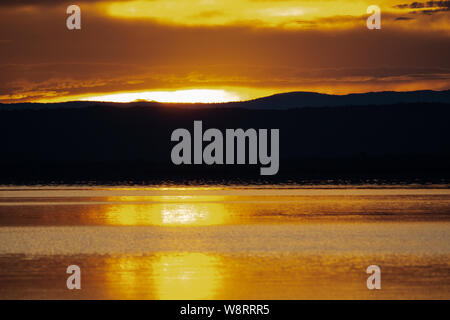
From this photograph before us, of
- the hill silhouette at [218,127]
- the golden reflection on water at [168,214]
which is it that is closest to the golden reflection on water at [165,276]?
the golden reflection on water at [168,214]

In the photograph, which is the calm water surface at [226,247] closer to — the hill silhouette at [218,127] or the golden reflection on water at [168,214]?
the golden reflection on water at [168,214]

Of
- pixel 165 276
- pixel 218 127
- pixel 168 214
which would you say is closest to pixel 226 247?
pixel 165 276

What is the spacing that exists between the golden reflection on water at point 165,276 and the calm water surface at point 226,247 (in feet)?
0.07

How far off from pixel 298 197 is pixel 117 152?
119m

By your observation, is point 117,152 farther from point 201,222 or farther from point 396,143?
point 201,222

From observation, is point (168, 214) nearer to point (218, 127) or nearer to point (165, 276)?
point (165, 276)

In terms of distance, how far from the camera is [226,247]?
23.7 metres

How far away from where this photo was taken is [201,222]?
30938 mm

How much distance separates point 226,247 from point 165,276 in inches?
210

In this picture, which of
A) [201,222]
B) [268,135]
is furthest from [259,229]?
[268,135]

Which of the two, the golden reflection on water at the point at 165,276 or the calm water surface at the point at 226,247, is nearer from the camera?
the golden reflection on water at the point at 165,276

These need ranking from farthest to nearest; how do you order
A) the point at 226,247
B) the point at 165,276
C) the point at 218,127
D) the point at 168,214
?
the point at 218,127
the point at 168,214
the point at 226,247
the point at 165,276

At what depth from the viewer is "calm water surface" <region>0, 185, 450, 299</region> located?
17.1 meters

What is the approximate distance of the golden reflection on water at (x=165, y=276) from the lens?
16.6 meters
